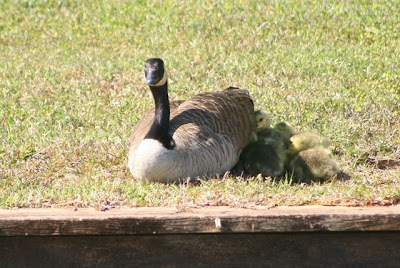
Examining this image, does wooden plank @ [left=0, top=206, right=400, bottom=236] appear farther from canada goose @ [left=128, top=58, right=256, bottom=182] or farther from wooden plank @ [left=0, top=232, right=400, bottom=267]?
canada goose @ [left=128, top=58, right=256, bottom=182]

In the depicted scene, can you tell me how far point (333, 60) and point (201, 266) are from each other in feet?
19.9

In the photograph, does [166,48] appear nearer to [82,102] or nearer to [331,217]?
[82,102]

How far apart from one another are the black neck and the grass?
17.2 inches

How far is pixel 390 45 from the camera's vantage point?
1161 centimetres

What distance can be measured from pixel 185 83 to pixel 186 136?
3.37 metres

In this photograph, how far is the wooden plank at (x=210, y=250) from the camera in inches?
212

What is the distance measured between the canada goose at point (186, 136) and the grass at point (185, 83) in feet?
0.70

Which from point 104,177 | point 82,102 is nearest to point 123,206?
point 104,177

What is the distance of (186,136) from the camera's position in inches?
273

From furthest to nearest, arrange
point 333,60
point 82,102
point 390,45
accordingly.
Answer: point 390,45, point 333,60, point 82,102

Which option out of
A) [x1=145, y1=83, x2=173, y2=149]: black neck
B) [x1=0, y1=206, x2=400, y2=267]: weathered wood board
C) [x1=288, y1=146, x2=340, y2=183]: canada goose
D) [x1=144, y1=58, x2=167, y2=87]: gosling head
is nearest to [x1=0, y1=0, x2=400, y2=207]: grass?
[x1=288, y1=146, x2=340, y2=183]: canada goose

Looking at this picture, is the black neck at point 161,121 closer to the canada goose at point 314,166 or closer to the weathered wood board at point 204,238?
the canada goose at point 314,166

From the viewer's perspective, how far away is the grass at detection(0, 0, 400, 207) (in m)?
6.41

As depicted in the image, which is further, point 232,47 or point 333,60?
point 232,47
